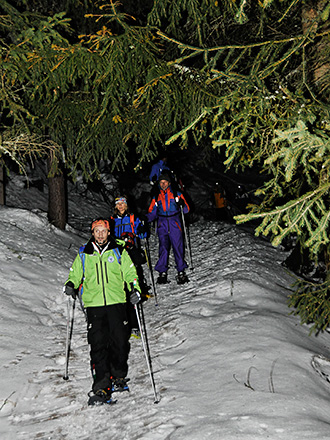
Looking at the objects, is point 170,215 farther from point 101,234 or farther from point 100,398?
point 100,398

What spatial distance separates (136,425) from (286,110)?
3.90 m

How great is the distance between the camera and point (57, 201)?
13.2 meters

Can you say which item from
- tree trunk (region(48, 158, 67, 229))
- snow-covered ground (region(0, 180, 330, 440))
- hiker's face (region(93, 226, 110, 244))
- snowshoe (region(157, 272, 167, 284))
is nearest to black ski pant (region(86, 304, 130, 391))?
snow-covered ground (region(0, 180, 330, 440))

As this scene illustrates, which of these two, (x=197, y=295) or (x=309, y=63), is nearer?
(x=309, y=63)

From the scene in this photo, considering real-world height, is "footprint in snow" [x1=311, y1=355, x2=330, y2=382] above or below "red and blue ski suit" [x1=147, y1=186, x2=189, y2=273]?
below

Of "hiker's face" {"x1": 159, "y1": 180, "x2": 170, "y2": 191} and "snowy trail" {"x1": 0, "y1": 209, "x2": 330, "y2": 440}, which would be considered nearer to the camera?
"snowy trail" {"x1": 0, "y1": 209, "x2": 330, "y2": 440}

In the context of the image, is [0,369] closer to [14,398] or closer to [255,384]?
[14,398]

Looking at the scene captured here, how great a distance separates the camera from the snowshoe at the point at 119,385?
544 centimetres

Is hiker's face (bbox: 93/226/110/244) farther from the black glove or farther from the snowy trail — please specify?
the snowy trail

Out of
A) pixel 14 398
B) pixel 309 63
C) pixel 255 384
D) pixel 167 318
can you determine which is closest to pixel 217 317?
pixel 167 318

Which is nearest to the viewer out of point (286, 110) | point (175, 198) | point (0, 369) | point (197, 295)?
point (286, 110)

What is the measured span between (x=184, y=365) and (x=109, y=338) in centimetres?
111

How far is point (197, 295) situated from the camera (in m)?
8.55

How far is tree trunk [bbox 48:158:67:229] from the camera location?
1317 cm
